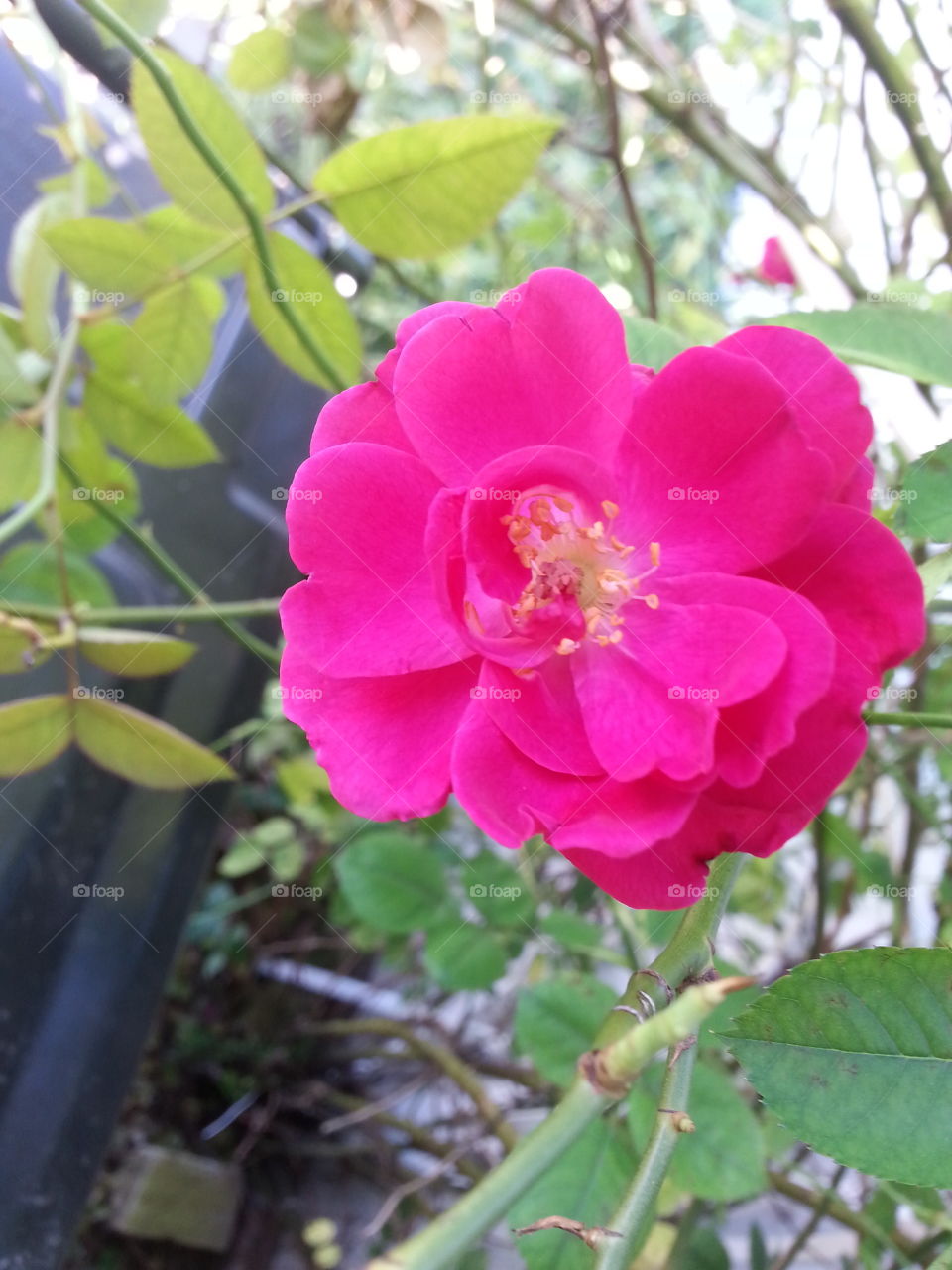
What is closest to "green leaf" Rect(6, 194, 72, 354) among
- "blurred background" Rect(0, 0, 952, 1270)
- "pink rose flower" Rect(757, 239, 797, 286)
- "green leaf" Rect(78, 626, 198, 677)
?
"blurred background" Rect(0, 0, 952, 1270)

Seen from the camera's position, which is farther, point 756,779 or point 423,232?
point 423,232

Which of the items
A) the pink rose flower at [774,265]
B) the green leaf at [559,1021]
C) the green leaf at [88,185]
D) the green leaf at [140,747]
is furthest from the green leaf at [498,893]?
the pink rose flower at [774,265]

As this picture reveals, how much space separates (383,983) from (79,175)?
132cm

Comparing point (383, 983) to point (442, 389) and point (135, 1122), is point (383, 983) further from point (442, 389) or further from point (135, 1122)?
point (442, 389)

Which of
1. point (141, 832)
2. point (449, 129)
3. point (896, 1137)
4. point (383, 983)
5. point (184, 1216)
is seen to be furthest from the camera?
point (383, 983)

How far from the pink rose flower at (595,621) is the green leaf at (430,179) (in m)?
0.28

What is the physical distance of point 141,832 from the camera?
826 millimetres

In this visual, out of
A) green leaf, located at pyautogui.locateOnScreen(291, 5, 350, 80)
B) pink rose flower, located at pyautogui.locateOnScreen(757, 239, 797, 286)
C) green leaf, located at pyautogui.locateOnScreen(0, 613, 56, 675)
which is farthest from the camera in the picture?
pink rose flower, located at pyautogui.locateOnScreen(757, 239, 797, 286)

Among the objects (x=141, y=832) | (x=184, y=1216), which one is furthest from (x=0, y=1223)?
(x=184, y=1216)

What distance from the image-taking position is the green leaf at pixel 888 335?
0.50m

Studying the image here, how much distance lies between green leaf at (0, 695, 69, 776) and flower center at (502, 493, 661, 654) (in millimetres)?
363
